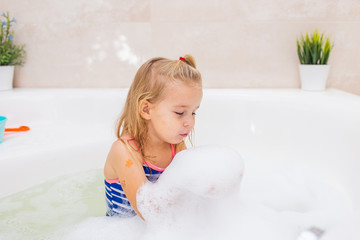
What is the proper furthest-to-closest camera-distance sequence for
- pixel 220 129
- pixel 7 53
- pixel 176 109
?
pixel 7 53 < pixel 220 129 < pixel 176 109

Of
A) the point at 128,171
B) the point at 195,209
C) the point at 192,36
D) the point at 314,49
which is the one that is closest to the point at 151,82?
the point at 128,171

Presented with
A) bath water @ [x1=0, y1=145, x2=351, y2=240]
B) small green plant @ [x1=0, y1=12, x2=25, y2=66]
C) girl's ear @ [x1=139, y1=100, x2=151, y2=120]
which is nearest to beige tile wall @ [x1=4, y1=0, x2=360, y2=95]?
small green plant @ [x1=0, y1=12, x2=25, y2=66]

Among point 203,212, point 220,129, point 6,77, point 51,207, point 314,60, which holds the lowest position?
point 51,207

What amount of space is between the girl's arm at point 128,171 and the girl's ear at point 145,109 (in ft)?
0.32

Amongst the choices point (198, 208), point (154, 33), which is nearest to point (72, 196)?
point (198, 208)

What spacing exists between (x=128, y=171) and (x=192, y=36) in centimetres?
100

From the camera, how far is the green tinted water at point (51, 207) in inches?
36.9

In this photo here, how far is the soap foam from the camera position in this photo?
2.71 feet

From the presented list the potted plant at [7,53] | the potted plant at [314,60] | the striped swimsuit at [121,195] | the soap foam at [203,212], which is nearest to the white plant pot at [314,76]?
the potted plant at [314,60]

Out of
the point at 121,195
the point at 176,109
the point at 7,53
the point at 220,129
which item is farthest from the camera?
the point at 7,53

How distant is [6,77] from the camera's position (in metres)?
1.70

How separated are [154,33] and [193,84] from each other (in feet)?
2.96

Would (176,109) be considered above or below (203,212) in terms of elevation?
above

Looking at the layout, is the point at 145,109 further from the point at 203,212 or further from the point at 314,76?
the point at 314,76
